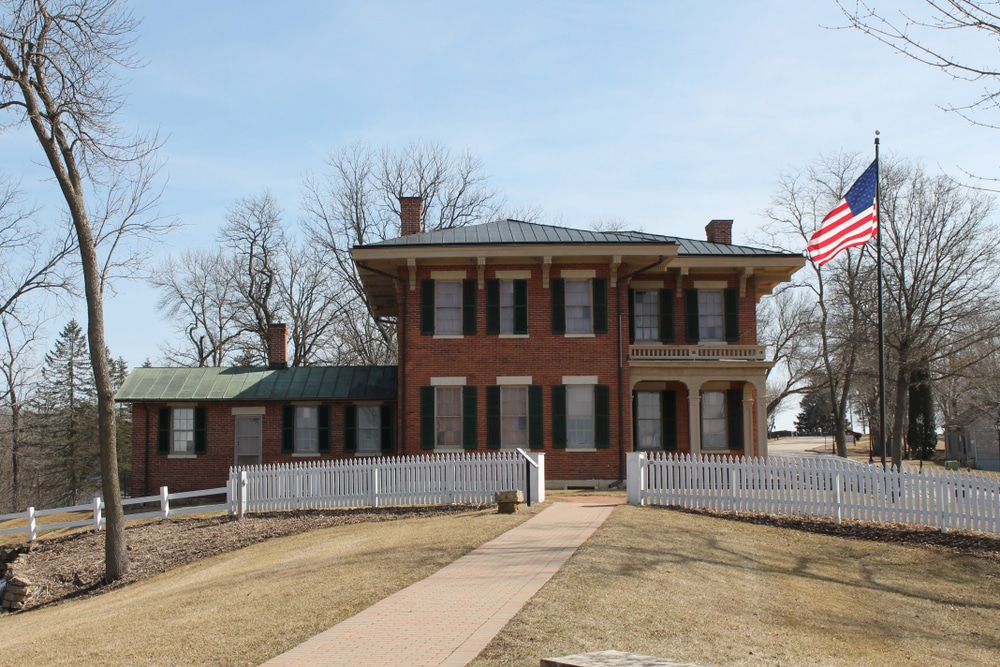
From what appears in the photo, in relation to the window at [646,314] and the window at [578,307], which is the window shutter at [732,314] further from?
the window at [578,307]

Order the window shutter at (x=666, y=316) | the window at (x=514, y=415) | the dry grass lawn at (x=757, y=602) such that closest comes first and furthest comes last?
the dry grass lawn at (x=757, y=602), the window at (x=514, y=415), the window shutter at (x=666, y=316)

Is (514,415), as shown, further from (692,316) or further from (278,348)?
(278,348)

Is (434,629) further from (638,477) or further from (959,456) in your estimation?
(959,456)

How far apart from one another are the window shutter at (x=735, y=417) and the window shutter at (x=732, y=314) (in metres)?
1.58

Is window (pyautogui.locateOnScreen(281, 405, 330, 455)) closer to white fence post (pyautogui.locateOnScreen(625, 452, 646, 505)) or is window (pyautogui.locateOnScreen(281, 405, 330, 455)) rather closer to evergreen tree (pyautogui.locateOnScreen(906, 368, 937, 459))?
white fence post (pyautogui.locateOnScreen(625, 452, 646, 505))

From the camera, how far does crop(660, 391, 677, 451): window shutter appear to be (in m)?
26.8

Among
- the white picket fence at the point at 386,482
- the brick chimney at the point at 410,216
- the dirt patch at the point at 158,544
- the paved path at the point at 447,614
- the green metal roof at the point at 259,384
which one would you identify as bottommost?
the dirt patch at the point at 158,544

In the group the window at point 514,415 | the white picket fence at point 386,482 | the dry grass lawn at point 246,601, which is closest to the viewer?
the dry grass lawn at point 246,601

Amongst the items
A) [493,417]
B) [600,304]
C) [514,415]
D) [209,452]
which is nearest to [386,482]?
[493,417]

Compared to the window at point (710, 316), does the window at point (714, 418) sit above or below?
below

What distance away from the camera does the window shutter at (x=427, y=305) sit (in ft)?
83.8

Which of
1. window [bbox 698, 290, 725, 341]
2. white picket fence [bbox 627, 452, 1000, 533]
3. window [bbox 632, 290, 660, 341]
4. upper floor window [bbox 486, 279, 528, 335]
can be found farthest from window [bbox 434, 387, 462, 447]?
Answer: window [bbox 698, 290, 725, 341]

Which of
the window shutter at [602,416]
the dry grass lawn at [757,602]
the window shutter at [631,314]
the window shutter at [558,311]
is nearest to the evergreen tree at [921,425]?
the window shutter at [631,314]

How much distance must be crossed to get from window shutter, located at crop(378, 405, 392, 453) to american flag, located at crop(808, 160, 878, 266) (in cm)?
1313
